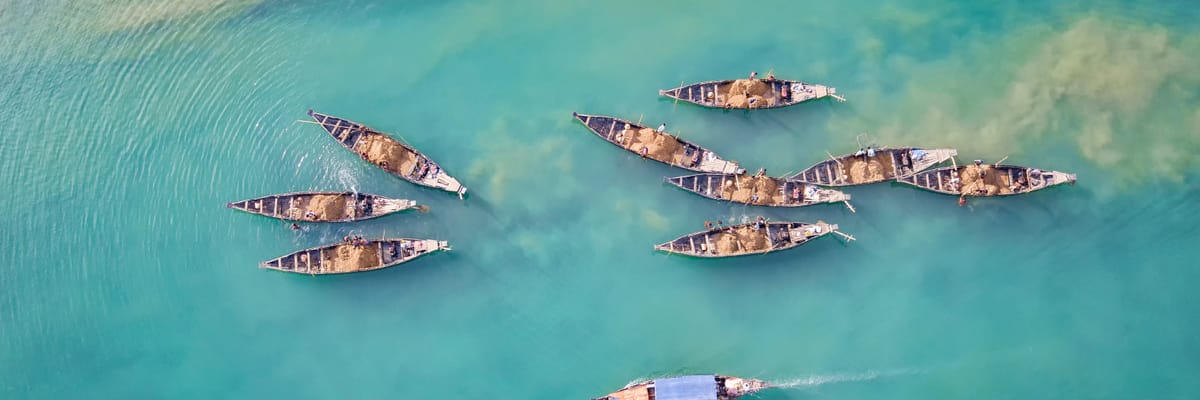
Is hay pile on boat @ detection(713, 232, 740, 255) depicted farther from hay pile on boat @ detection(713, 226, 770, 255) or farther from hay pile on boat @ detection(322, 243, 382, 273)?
hay pile on boat @ detection(322, 243, 382, 273)

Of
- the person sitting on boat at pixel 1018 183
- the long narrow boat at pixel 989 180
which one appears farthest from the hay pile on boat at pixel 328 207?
the person sitting on boat at pixel 1018 183

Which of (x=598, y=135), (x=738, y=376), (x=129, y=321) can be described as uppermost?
(x=598, y=135)

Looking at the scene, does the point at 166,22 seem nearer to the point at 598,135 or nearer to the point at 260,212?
the point at 260,212

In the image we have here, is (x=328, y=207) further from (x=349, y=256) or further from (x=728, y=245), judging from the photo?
(x=728, y=245)

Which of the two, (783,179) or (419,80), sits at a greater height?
(419,80)

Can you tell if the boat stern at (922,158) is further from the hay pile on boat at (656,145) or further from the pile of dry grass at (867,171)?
the hay pile on boat at (656,145)

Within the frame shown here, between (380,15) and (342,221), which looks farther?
(380,15)

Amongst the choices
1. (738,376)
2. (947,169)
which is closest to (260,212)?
(738,376)

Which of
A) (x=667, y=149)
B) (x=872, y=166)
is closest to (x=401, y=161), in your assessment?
(x=667, y=149)
